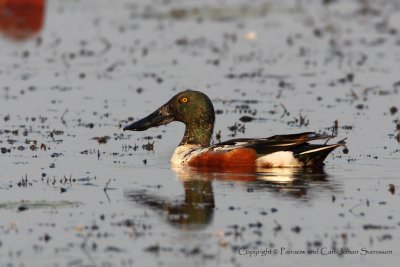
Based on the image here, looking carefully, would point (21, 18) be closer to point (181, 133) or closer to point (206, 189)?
point (181, 133)

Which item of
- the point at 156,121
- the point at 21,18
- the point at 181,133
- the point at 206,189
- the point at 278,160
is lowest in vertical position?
the point at 206,189

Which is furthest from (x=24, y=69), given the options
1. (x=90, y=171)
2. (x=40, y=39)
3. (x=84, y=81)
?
(x=90, y=171)

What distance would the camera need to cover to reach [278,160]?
14.3m

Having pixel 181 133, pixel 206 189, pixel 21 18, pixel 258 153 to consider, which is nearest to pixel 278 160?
pixel 258 153

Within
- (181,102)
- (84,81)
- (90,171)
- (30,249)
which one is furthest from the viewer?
(84,81)

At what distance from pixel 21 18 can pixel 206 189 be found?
17.8 metres

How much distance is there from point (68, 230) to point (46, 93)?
32.4ft

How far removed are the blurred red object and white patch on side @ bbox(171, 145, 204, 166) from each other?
1261cm

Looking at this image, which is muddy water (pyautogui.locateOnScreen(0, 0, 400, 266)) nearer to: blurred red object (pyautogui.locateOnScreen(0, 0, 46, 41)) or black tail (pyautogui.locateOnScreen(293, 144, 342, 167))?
black tail (pyautogui.locateOnScreen(293, 144, 342, 167))

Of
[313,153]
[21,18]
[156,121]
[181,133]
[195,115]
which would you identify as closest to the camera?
[313,153]

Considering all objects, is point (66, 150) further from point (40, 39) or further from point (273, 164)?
point (40, 39)

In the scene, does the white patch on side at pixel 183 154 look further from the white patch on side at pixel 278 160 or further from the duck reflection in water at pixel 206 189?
the white patch on side at pixel 278 160

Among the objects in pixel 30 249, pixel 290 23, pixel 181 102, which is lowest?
pixel 30 249

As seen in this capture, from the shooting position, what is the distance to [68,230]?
10898 millimetres
